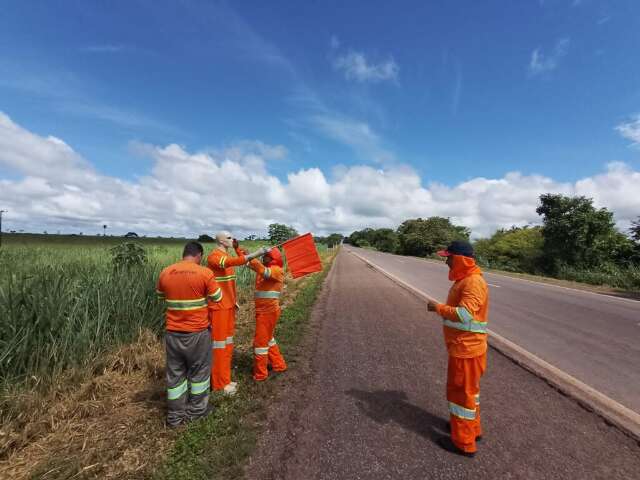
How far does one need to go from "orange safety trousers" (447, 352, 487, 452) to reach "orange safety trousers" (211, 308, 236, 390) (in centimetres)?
268

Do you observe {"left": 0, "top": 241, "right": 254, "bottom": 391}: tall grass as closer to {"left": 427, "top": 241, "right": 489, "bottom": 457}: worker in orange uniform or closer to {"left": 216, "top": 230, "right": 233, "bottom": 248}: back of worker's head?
{"left": 216, "top": 230, "right": 233, "bottom": 248}: back of worker's head

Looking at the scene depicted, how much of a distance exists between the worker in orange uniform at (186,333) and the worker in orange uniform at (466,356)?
7.89 ft

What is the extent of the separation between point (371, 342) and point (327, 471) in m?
3.42

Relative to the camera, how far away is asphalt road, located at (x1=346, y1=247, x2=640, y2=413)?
4277 mm

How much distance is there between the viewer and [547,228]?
2375cm

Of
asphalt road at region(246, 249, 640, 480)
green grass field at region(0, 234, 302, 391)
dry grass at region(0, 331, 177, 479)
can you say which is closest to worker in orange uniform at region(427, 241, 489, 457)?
asphalt road at region(246, 249, 640, 480)

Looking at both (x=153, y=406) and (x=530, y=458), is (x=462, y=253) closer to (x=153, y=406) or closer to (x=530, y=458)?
(x=530, y=458)

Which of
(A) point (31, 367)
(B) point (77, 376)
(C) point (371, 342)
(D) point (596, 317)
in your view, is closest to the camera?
(A) point (31, 367)

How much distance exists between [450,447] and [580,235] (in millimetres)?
25903

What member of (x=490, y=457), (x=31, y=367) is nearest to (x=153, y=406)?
(x=31, y=367)

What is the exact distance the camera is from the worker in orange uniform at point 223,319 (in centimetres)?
378

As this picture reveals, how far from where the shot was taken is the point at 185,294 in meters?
3.14

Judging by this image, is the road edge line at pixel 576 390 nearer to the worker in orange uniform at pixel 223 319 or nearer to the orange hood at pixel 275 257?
the orange hood at pixel 275 257

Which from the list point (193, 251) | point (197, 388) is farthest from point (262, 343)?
point (193, 251)
